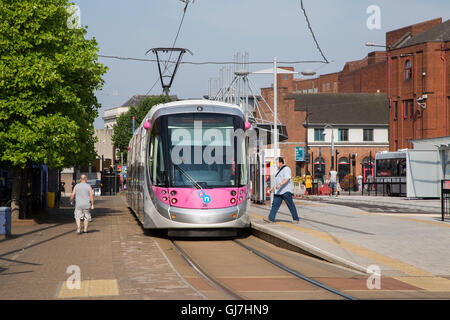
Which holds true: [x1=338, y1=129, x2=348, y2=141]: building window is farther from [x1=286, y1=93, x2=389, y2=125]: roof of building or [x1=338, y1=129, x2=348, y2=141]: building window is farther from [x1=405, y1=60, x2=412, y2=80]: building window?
[x1=405, y1=60, x2=412, y2=80]: building window

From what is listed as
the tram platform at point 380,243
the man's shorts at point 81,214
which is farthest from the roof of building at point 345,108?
the man's shorts at point 81,214

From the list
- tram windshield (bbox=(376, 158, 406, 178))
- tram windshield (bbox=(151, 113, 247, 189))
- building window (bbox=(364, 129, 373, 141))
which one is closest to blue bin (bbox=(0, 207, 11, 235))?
tram windshield (bbox=(151, 113, 247, 189))

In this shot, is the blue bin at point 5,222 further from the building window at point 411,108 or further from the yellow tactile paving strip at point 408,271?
the building window at point 411,108

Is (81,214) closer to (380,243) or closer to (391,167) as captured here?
(380,243)

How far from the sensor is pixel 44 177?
34938mm

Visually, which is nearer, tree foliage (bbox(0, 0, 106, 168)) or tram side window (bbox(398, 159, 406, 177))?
tree foliage (bbox(0, 0, 106, 168))

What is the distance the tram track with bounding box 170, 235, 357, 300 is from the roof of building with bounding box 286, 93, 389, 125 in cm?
6676

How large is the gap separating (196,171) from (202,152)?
485mm

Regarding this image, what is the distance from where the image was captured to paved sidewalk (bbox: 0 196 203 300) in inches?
349

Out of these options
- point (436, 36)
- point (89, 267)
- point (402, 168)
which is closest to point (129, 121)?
point (436, 36)
